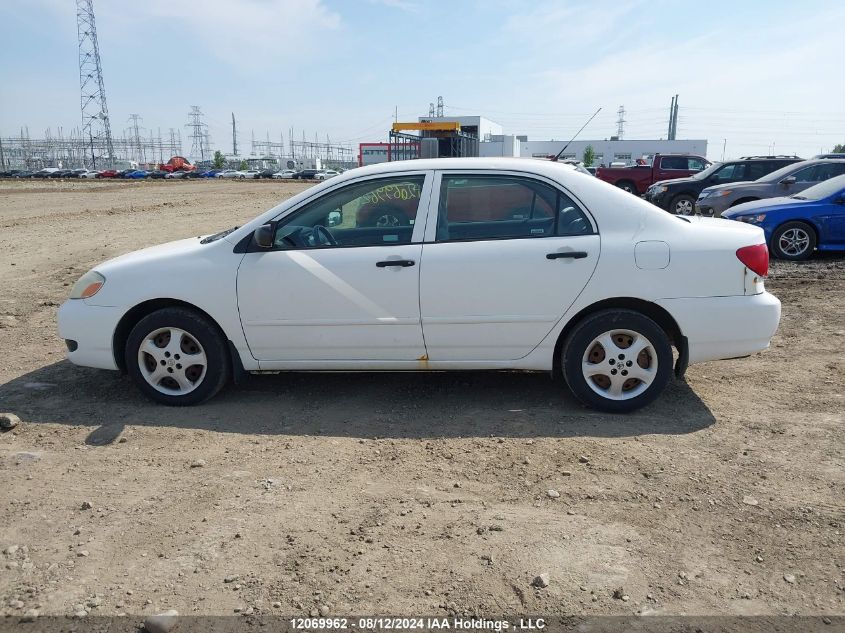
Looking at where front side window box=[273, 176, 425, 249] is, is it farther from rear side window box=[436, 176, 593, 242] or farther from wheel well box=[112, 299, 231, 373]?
wheel well box=[112, 299, 231, 373]

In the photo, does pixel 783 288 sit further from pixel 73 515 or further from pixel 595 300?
pixel 73 515

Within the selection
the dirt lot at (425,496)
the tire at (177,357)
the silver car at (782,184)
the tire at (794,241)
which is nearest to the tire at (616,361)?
the dirt lot at (425,496)

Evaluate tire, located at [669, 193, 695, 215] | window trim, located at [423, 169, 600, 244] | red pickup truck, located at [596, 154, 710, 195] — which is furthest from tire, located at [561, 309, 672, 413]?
red pickup truck, located at [596, 154, 710, 195]

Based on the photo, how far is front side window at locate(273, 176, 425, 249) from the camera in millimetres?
4555

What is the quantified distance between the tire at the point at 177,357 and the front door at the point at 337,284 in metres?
0.27

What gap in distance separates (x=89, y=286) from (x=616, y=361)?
11.9ft

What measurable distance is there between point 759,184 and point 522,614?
1272 cm

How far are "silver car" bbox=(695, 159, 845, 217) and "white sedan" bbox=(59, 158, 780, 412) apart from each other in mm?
9499

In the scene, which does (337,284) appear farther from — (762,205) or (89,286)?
(762,205)

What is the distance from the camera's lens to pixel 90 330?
15.4 feet

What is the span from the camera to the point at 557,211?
4.43 meters

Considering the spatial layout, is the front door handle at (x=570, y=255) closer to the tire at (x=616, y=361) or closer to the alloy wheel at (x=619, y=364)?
the tire at (x=616, y=361)

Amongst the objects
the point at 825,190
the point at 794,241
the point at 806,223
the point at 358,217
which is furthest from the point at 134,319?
the point at 825,190

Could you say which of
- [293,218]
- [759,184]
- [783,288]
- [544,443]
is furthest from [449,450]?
[759,184]
